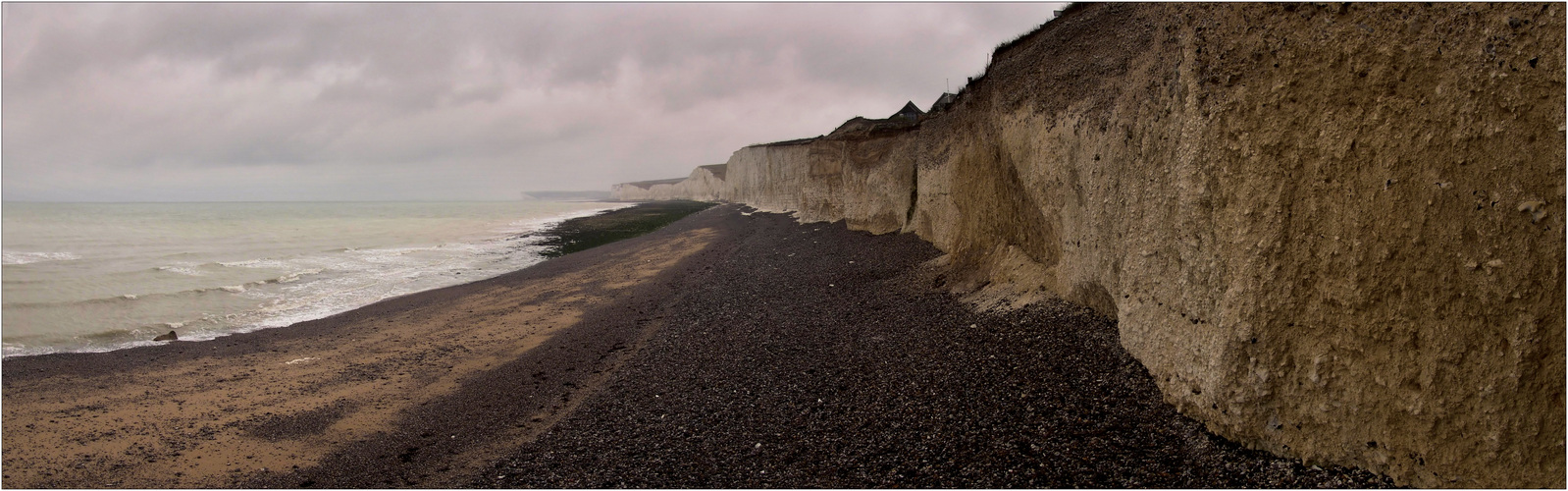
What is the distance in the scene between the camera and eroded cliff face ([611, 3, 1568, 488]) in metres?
2.95

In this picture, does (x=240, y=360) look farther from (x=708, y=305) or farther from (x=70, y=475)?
(x=708, y=305)

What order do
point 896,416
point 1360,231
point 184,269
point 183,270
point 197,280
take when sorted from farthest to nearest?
point 184,269
point 183,270
point 197,280
point 896,416
point 1360,231

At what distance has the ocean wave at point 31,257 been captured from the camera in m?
21.2

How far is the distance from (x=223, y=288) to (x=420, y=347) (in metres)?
10.3

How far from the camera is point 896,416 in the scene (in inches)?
206

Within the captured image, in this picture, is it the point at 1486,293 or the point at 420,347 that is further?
the point at 420,347

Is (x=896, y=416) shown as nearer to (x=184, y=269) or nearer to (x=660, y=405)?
(x=660, y=405)

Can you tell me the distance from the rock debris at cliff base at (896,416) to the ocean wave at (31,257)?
2556 centimetres

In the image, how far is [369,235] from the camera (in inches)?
1375

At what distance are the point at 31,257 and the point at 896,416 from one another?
3093cm

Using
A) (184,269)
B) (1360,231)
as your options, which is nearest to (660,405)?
(1360,231)

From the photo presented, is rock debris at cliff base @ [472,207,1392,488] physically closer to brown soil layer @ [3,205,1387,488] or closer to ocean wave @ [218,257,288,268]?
brown soil layer @ [3,205,1387,488]

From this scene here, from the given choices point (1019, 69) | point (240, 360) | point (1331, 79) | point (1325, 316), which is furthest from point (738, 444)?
point (240, 360)

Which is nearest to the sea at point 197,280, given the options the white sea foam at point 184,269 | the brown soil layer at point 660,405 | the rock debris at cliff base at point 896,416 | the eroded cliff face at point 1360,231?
the white sea foam at point 184,269
